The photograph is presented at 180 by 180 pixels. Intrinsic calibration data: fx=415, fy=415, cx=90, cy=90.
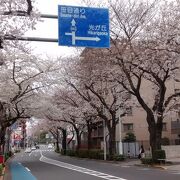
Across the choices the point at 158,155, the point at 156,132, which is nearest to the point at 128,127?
the point at 156,132

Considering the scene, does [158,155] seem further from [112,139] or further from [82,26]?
[82,26]

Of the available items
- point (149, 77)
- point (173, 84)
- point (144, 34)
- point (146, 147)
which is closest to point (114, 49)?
point (144, 34)

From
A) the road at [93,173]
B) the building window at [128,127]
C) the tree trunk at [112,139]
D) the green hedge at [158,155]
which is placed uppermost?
the building window at [128,127]

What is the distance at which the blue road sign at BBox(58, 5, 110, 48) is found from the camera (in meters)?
13.6

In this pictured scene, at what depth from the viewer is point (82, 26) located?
13828mm

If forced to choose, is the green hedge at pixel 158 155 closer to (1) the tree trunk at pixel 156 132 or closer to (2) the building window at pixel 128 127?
(1) the tree trunk at pixel 156 132

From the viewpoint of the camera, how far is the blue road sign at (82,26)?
44.8 ft

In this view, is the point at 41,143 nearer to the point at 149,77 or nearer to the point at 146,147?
the point at 146,147

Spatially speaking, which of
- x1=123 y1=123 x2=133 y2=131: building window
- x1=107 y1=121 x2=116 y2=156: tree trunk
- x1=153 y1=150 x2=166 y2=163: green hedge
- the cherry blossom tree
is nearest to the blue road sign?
the cherry blossom tree

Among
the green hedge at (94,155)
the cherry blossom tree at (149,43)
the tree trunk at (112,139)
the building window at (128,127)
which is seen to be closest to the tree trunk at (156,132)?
the cherry blossom tree at (149,43)

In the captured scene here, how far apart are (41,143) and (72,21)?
18263cm

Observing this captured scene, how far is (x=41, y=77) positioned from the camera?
1278 inches

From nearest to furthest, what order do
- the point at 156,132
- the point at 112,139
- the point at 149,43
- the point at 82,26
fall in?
the point at 82,26
the point at 149,43
the point at 156,132
the point at 112,139

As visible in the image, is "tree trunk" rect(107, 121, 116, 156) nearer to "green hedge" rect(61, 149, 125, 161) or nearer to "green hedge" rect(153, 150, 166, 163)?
"green hedge" rect(61, 149, 125, 161)
